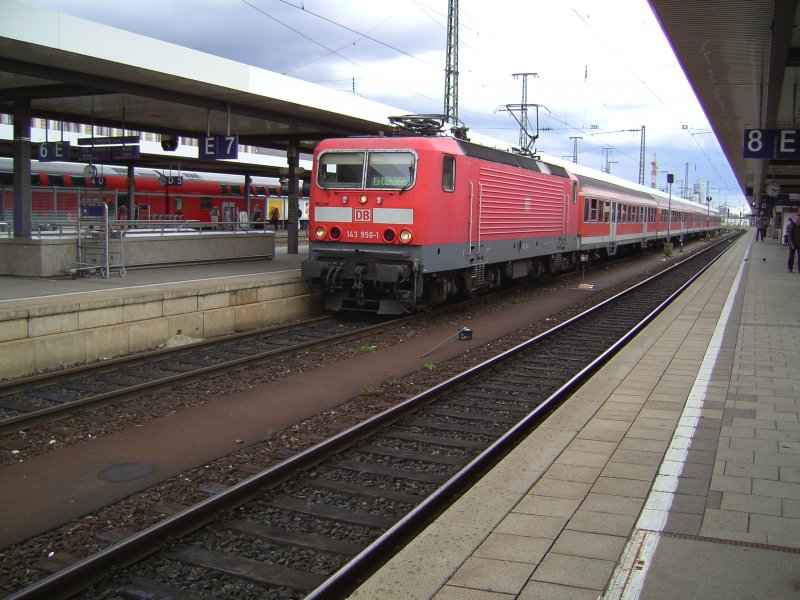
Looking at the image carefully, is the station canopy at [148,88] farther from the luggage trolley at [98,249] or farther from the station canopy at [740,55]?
the station canopy at [740,55]

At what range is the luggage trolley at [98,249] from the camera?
44.8ft

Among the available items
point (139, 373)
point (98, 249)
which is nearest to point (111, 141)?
point (98, 249)

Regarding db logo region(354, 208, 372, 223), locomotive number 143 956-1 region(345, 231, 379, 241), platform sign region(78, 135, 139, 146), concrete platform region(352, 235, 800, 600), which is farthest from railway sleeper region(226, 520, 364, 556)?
platform sign region(78, 135, 139, 146)

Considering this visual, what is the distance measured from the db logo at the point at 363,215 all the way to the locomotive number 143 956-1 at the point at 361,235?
0.21 metres

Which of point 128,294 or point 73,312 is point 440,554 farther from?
point 128,294

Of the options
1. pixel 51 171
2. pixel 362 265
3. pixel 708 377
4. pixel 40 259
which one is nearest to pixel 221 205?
pixel 51 171

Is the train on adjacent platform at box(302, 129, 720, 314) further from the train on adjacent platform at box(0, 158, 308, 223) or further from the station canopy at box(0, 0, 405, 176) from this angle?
the train on adjacent platform at box(0, 158, 308, 223)

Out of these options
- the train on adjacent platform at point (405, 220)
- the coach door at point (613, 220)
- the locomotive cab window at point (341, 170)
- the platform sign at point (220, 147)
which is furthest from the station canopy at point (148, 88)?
the coach door at point (613, 220)

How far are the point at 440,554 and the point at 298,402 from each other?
13.4 ft

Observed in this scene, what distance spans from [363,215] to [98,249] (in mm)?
5525

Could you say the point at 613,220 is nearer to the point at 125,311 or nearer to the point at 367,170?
the point at 367,170

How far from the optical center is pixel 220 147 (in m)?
16.9

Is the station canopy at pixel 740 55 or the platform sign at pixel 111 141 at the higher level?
the station canopy at pixel 740 55

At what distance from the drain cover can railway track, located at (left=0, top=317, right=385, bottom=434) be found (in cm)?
139
